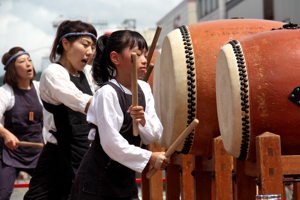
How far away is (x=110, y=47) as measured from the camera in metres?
2.24

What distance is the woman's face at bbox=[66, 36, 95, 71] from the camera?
2893 mm

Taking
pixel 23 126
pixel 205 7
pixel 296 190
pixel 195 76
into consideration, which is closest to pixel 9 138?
pixel 23 126

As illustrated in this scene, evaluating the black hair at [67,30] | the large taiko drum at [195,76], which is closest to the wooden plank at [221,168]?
the large taiko drum at [195,76]

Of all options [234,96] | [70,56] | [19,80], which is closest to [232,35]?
[234,96]

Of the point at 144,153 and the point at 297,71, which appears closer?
the point at 144,153

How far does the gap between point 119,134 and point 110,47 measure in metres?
0.44

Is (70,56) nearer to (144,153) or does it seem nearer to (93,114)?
(93,114)

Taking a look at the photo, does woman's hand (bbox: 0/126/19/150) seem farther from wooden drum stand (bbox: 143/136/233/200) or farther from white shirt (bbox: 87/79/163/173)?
white shirt (bbox: 87/79/163/173)

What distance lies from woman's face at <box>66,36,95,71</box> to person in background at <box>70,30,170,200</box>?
2.26ft

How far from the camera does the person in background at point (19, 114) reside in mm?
4031

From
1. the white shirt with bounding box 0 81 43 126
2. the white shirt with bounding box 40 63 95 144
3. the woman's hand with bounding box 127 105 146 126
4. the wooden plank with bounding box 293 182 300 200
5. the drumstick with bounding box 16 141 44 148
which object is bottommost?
the wooden plank with bounding box 293 182 300 200

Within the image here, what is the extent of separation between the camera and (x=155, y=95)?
3.31 m

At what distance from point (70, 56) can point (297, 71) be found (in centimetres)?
127

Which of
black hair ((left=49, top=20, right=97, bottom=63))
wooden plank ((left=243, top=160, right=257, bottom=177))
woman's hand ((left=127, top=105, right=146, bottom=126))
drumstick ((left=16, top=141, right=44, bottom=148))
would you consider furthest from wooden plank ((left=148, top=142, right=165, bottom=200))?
woman's hand ((left=127, top=105, right=146, bottom=126))
